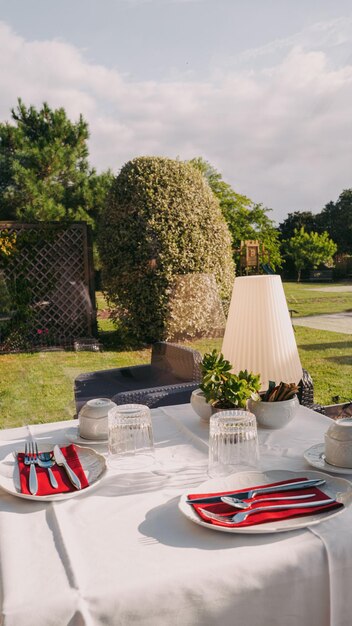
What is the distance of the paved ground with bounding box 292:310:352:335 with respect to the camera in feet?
12.1

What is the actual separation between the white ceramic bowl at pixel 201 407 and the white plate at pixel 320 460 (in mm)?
253

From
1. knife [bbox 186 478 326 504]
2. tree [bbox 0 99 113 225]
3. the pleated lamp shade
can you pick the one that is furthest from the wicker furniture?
tree [bbox 0 99 113 225]

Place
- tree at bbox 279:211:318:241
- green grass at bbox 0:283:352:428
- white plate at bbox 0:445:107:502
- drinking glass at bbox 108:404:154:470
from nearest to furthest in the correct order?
1. white plate at bbox 0:445:107:502
2. drinking glass at bbox 108:404:154:470
3. tree at bbox 279:211:318:241
4. green grass at bbox 0:283:352:428

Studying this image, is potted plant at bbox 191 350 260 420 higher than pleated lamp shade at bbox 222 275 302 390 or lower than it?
lower

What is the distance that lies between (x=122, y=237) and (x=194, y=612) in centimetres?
370

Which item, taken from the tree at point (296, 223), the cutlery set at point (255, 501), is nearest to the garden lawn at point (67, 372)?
the tree at point (296, 223)

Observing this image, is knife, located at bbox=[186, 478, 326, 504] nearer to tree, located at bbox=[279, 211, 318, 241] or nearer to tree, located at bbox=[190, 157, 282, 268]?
tree, located at bbox=[279, 211, 318, 241]

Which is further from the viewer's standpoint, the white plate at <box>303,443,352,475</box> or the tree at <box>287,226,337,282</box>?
the tree at <box>287,226,337,282</box>

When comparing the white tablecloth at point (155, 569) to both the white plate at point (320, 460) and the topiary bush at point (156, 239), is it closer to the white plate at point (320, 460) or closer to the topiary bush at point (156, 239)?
the white plate at point (320, 460)

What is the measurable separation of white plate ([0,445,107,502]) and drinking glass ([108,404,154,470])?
1.3 inches

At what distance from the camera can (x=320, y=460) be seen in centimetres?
94

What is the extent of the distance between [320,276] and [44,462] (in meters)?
2.49

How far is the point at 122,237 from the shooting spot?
4176 mm

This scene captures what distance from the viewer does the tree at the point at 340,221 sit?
9.74ft
